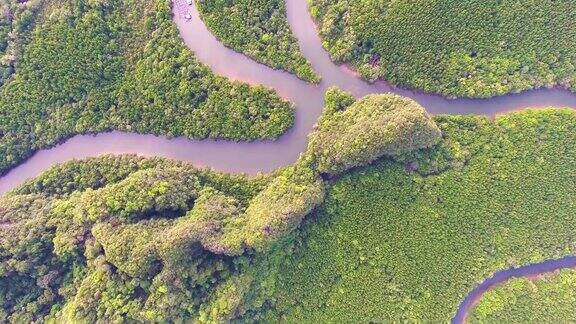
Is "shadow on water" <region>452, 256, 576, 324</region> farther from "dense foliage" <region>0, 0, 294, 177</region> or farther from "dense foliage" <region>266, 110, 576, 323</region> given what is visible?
"dense foliage" <region>0, 0, 294, 177</region>

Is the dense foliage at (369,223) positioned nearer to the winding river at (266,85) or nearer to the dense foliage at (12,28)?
the winding river at (266,85)

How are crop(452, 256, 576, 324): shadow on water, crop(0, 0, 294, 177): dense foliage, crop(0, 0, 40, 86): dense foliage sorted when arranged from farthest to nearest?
crop(0, 0, 40, 86): dense foliage < crop(0, 0, 294, 177): dense foliage < crop(452, 256, 576, 324): shadow on water

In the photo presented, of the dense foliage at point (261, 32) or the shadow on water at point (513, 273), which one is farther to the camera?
the dense foliage at point (261, 32)

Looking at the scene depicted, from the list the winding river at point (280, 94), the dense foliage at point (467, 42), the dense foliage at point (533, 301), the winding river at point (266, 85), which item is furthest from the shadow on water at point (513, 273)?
the dense foliage at point (467, 42)

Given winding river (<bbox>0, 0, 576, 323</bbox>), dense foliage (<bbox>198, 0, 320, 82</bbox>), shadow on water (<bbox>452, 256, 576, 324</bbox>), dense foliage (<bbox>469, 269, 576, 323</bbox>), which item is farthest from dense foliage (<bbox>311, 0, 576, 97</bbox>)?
dense foliage (<bbox>469, 269, 576, 323</bbox>)

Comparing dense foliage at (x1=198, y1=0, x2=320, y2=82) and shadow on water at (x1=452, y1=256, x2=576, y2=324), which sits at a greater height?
dense foliage at (x1=198, y1=0, x2=320, y2=82)

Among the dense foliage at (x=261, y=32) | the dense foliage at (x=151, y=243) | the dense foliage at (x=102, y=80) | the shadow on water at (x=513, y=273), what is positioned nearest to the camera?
the dense foliage at (x=151, y=243)

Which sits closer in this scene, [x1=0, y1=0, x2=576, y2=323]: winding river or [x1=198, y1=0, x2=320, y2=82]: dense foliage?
[x1=0, y1=0, x2=576, y2=323]: winding river
